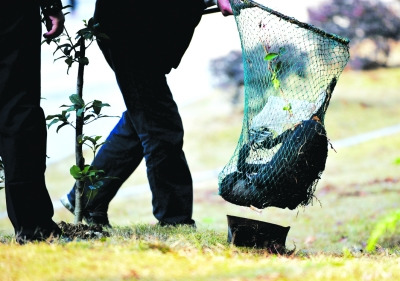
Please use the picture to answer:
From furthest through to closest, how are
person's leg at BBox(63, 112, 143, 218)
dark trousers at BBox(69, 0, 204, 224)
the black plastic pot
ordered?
person's leg at BBox(63, 112, 143, 218)
dark trousers at BBox(69, 0, 204, 224)
the black plastic pot

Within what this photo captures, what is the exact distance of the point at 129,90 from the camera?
4258mm

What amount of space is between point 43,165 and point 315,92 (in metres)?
1.55

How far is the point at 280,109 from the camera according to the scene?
157 inches

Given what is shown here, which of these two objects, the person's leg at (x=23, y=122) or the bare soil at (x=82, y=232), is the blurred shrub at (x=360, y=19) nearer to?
the bare soil at (x=82, y=232)

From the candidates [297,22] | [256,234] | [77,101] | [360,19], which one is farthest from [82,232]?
[360,19]

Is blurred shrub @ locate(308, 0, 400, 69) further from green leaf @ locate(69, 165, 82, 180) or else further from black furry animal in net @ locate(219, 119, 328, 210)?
green leaf @ locate(69, 165, 82, 180)

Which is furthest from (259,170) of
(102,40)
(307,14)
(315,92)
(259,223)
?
(307,14)

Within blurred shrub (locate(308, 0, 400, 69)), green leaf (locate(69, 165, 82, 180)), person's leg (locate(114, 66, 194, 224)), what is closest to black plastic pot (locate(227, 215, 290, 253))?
person's leg (locate(114, 66, 194, 224))

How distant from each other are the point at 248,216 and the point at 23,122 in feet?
16.4

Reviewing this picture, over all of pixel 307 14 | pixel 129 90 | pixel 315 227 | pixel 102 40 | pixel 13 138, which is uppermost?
pixel 307 14

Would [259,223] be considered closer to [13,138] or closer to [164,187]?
[164,187]

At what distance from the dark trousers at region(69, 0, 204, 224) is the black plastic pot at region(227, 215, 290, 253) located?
619 mm

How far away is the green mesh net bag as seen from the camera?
3.79 metres

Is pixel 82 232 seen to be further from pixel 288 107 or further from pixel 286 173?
pixel 288 107
